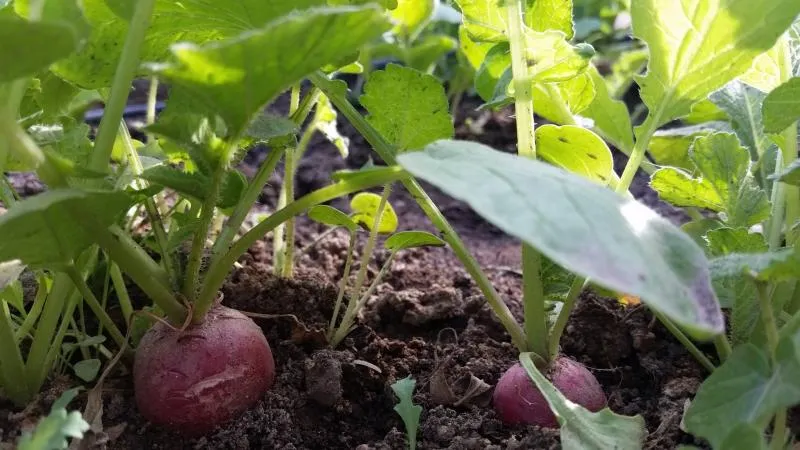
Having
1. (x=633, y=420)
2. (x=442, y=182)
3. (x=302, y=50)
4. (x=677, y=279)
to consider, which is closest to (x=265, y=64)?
(x=302, y=50)

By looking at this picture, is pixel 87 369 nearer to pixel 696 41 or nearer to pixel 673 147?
pixel 696 41

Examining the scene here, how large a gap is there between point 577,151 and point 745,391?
30cm

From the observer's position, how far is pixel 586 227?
1.48 ft

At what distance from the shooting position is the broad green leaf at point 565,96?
0.88 m

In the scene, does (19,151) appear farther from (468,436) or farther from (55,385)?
(468,436)

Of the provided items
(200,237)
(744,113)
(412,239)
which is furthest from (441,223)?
(744,113)

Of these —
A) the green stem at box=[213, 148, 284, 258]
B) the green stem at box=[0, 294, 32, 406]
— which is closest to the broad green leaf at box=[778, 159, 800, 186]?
the green stem at box=[213, 148, 284, 258]

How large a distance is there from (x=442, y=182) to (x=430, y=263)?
2.48ft

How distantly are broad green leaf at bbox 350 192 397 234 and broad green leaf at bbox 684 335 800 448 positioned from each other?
53 centimetres

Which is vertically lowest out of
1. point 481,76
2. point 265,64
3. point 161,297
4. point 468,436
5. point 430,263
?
point 430,263

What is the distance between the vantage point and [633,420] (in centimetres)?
66

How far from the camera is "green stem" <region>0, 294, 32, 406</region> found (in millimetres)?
700

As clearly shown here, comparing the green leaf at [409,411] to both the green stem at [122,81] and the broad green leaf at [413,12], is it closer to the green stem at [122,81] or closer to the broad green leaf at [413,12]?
the green stem at [122,81]

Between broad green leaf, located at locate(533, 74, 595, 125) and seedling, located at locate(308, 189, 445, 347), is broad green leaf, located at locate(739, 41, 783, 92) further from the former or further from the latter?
seedling, located at locate(308, 189, 445, 347)
